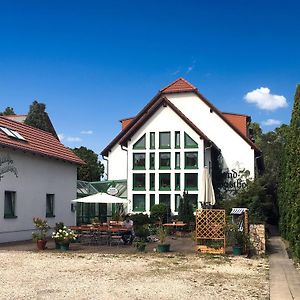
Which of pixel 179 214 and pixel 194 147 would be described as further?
pixel 194 147

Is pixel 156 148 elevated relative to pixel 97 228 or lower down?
elevated

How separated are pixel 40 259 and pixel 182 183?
22538 mm

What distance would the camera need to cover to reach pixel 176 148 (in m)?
37.5

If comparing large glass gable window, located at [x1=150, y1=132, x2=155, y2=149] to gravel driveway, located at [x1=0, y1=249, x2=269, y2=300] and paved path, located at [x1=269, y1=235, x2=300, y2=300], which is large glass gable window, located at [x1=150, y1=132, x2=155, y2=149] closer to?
gravel driveway, located at [x1=0, y1=249, x2=269, y2=300]

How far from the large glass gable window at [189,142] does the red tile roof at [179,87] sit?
562cm

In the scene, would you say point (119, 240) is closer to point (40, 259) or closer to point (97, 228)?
point (97, 228)

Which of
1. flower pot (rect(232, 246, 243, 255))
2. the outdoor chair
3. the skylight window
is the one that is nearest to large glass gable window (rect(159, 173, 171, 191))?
the skylight window

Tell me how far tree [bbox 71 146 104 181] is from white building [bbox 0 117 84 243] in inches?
845

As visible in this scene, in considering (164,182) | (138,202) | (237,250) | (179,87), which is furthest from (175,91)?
(237,250)

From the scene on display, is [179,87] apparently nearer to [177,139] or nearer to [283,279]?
[177,139]

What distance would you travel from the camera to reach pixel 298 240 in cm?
1387

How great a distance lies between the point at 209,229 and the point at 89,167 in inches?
1373

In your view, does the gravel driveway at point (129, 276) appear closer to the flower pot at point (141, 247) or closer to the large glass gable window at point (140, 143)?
the flower pot at point (141, 247)

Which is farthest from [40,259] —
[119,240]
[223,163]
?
[223,163]
